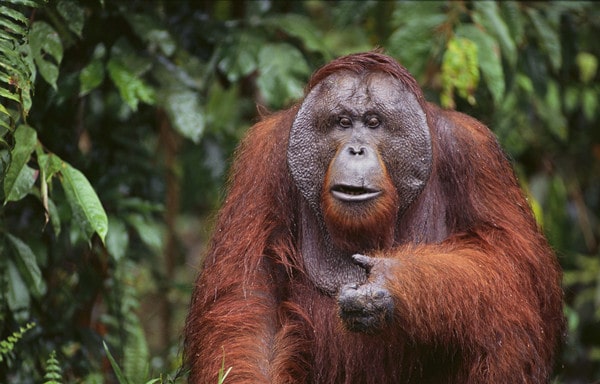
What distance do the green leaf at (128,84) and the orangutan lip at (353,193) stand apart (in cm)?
125

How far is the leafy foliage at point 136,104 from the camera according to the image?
4371 millimetres

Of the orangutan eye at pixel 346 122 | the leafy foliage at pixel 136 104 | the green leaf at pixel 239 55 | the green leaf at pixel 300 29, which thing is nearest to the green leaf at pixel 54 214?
the leafy foliage at pixel 136 104

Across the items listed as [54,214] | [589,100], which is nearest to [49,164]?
[54,214]

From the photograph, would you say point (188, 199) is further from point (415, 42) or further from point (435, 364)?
point (435, 364)

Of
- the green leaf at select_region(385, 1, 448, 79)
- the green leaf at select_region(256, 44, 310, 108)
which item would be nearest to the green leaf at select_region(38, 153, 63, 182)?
the green leaf at select_region(256, 44, 310, 108)

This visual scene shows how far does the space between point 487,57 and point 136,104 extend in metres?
1.69

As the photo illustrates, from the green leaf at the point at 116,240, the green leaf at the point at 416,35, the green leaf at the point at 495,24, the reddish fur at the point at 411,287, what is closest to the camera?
the reddish fur at the point at 411,287

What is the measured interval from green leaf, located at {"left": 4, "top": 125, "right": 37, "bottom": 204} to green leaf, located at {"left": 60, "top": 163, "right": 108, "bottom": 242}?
0.14m

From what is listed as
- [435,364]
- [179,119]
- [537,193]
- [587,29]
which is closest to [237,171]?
[179,119]

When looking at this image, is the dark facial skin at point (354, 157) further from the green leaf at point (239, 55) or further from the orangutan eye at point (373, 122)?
the green leaf at point (239, 55)

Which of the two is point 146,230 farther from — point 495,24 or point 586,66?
point 586,66

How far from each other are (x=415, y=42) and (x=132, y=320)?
1.95 m

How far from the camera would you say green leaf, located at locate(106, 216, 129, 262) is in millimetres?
4828

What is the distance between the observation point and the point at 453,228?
13.7 feet
